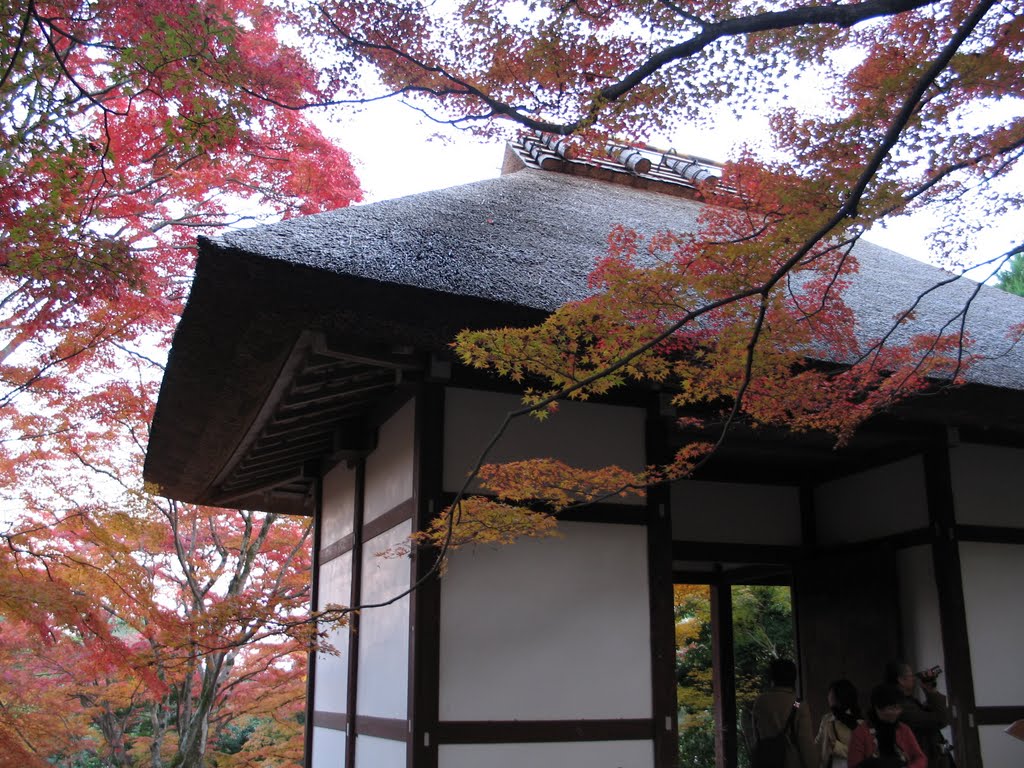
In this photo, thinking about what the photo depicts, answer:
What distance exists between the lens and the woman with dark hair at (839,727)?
371cm

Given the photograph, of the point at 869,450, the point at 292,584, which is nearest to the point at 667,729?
the point at 869,450

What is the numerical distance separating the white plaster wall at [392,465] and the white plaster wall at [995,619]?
11.1 feet

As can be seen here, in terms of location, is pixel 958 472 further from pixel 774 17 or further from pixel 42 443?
pixel 42 443

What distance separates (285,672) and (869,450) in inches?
262

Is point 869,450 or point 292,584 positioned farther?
point 292,584

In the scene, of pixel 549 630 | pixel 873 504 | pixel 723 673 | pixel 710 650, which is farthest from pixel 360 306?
pixel 710 650

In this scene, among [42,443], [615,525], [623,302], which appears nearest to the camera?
[623,302]

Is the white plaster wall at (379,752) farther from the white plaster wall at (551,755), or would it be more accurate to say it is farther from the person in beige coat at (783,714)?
the person in beige coat at (783,714)

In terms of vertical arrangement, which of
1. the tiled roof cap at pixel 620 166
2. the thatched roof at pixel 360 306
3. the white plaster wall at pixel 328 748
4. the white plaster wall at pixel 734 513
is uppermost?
the tiled roof cap at pixel 620 166

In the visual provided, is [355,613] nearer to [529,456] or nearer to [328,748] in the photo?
[328,748]

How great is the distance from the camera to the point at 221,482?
6664 mm

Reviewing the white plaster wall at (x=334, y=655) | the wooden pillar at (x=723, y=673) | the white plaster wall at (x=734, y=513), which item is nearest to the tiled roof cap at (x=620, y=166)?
the white plaster wall at (x=734, y=513)

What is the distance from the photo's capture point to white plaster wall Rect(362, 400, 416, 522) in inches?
180

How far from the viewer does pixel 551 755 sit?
412 centimetres
